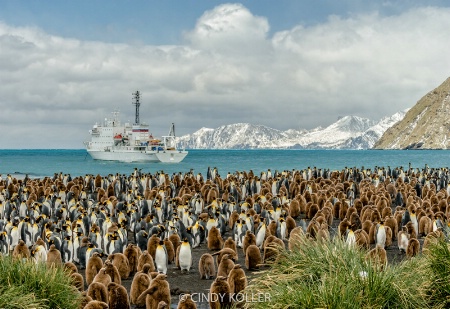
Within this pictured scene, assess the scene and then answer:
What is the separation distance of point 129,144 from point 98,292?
214ft

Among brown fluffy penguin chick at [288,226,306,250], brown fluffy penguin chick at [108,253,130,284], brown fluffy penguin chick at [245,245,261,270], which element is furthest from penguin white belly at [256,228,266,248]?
brown fluffy penguin chick at [108,253,130,284]

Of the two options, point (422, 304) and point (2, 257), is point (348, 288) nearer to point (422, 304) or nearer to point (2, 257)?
point (422, 304)

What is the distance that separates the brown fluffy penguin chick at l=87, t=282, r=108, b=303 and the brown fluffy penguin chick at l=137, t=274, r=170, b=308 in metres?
0.67

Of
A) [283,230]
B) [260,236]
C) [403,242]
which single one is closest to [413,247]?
[403,242]

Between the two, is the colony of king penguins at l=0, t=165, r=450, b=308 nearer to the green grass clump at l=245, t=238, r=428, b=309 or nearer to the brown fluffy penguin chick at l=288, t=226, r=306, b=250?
the brown fluffy penguin chick at l=288, t=226, r=306, b=250

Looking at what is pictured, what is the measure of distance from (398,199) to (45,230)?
1522cm

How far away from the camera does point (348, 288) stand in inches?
284

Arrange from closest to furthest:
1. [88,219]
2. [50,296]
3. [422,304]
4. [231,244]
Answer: [422,304]
[50,296]
[231,244]
[88,219]

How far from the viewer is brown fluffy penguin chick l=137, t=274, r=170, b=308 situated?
31.5 ft

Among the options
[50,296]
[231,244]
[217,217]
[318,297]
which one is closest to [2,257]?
[50,296]

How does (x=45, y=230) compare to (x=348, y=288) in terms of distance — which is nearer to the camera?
(x=348, y=288)

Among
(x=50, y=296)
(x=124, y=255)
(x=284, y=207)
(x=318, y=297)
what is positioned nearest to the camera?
(x=318, y=297)

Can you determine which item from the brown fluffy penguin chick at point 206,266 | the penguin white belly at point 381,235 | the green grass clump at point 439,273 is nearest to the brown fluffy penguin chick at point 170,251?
the brown fluffy penguin chick at point 206,266

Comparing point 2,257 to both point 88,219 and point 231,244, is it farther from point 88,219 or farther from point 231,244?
point 88,219
